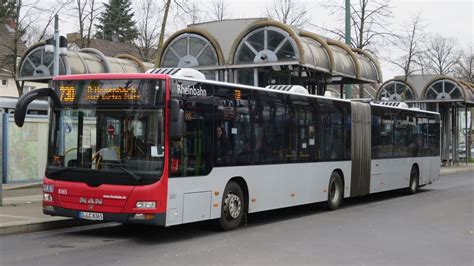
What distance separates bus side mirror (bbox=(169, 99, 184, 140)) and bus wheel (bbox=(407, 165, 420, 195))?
13.0 metres

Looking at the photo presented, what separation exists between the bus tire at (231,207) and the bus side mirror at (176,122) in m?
2.01

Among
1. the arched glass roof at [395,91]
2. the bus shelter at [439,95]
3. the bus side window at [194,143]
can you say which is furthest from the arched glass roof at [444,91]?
the bus side window at [194,143]

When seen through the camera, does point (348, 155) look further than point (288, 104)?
Yes

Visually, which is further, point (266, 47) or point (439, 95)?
point (439, 95)

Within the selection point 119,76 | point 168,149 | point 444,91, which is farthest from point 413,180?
point 444,91

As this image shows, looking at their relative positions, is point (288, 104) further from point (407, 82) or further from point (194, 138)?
point (407, 82)

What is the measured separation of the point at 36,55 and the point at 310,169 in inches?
477

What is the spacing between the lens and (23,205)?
46.3 ft

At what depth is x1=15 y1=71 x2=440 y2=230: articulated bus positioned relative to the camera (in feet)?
32.7

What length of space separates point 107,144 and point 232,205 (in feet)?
9.12

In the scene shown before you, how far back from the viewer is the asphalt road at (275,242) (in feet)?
28.7

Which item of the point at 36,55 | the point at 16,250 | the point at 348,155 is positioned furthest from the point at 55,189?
the point at 36,55

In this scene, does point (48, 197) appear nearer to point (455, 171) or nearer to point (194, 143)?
point (194, 143)

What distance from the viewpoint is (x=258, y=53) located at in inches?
819
